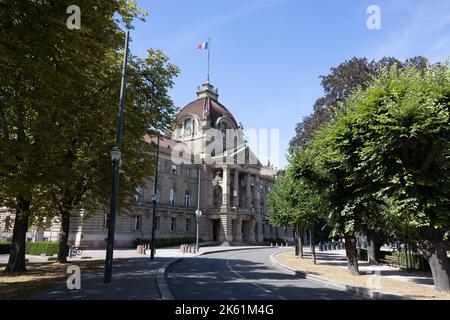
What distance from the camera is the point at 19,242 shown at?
20.6 m

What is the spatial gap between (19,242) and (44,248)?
63.0 ft

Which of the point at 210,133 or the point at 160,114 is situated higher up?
the point at 210,133

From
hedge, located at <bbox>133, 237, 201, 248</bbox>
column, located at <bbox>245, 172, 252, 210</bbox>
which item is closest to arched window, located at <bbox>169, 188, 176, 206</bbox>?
hedge, located at <bbox>133, 237, 201, 248</bbox>

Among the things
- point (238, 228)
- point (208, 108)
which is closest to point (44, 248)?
point (238, 228)

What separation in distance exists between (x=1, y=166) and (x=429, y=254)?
16917 millimetres

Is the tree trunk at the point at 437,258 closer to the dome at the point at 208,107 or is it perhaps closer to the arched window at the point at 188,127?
the dome at the point at 208,107

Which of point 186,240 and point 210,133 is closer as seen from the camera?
point 186,240

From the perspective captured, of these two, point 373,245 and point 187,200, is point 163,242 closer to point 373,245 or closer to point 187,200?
point 187,200

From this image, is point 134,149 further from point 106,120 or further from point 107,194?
point 106,120

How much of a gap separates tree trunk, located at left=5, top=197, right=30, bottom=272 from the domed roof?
Result: 5804cm

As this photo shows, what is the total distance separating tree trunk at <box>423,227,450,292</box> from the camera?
48.6ft

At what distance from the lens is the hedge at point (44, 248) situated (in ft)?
124
